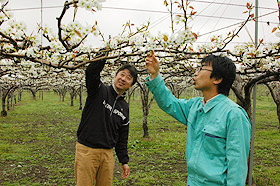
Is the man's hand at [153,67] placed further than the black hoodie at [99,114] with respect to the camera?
No

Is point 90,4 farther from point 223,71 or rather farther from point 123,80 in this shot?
point 223,71

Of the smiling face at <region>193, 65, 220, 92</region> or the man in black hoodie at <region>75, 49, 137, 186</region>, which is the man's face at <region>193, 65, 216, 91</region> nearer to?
the smiling face at <region>193, 65, 220, 92</region>

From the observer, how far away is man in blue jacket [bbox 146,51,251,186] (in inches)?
50.6

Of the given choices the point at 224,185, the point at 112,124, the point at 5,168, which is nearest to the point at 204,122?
the point at 224,185

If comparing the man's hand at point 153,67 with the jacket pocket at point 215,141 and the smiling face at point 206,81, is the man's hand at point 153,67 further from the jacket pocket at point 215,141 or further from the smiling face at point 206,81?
the jacket pocket at point 215,141

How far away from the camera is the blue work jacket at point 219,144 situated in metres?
1.28

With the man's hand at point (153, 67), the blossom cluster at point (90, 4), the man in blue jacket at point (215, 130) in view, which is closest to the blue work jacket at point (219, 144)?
the man in blue jacket at point (215, 130)

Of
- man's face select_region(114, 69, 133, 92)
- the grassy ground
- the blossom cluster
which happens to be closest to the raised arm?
man's face select_region(114, 69, 133, 92)

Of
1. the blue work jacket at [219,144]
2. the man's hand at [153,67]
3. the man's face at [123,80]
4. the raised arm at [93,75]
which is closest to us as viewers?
the blue work jacket at [219,144]

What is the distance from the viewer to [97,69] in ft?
6.80

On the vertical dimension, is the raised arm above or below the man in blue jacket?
above

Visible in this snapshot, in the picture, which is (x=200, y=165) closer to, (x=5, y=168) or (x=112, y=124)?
(x=112, y=124)

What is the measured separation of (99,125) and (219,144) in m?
1.17

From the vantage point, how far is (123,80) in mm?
2254
